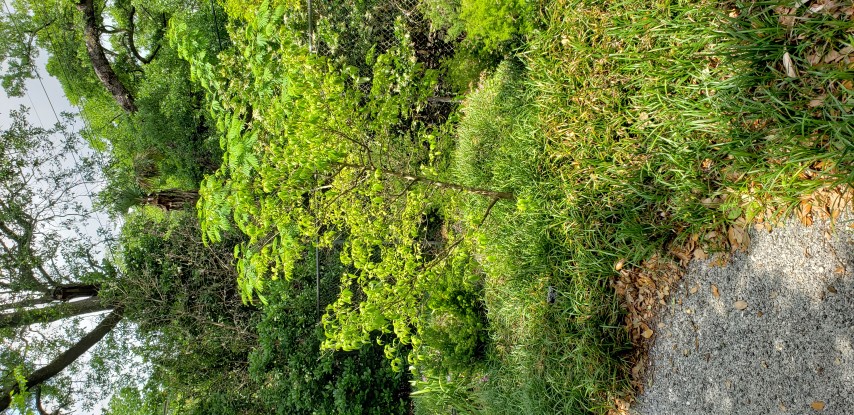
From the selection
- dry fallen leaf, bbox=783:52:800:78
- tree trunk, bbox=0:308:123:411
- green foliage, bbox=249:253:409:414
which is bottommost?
green foliage, bbox=249:253:409:414

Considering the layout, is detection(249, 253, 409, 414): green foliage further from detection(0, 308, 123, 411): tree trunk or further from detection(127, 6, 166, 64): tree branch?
detection(127, 6, 166, 64): tree branch

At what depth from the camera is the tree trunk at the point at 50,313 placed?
34.6 ft

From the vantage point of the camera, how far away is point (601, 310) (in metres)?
4.39

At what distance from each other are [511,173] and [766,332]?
2718 millimetres

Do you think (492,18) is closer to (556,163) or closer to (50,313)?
(556,163)

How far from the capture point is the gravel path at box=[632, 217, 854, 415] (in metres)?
2.84

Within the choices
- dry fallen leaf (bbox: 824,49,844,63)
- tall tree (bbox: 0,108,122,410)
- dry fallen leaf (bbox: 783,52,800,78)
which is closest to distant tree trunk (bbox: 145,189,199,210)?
tall tree (bbox: 0,108,122,410)

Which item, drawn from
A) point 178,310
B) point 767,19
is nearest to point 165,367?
point 178,310

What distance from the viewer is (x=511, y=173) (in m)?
5.48

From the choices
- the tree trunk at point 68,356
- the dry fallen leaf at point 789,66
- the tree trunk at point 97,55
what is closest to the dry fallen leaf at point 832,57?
the dry fallen leaf at point 789,66

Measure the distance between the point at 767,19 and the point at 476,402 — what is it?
4475 mm

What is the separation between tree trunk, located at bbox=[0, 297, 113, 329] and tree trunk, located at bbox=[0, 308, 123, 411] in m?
0.31

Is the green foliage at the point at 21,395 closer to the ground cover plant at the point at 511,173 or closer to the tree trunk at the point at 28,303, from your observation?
the tree trunk at the point at 28,303

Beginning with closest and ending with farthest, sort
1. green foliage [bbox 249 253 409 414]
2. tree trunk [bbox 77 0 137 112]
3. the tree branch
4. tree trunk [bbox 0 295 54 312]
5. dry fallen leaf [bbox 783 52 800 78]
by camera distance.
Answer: dry fallen leaf [bbox 783 52 800 78] < green foliage [bbox 249 253 409 414] < tree trunk [bbox 0 295 54 312] < tree trunk [bbox 77 0 137 112] < the tree branch
